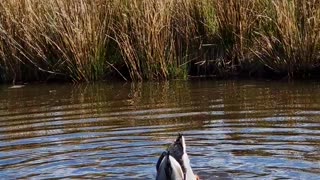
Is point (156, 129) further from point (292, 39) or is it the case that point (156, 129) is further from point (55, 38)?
point (55, 38)

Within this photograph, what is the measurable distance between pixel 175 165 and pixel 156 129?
11.2ft

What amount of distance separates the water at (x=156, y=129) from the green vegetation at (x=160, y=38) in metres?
0.45

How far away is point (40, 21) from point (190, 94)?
3305 millimetres

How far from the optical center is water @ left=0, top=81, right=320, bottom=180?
806 cm

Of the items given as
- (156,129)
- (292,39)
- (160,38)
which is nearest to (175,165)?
(156,129)

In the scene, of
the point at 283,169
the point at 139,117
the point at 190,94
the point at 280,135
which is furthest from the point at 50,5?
the point at 283,169

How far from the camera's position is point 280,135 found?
9148mm

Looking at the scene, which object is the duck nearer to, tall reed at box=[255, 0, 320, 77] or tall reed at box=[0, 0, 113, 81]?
tall reed at box=[255, 0, 320, 77]

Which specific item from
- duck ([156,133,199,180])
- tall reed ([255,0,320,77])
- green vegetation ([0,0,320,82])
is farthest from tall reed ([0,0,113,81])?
duck ([156,133,199,180])

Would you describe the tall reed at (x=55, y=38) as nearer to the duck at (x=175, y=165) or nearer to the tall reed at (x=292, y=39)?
the tall reed at (x=292, y=39)

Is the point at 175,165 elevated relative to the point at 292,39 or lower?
lower

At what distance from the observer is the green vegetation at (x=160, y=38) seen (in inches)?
519

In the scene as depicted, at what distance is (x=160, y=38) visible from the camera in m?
13.5

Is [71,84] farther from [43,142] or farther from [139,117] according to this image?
[43,142]
